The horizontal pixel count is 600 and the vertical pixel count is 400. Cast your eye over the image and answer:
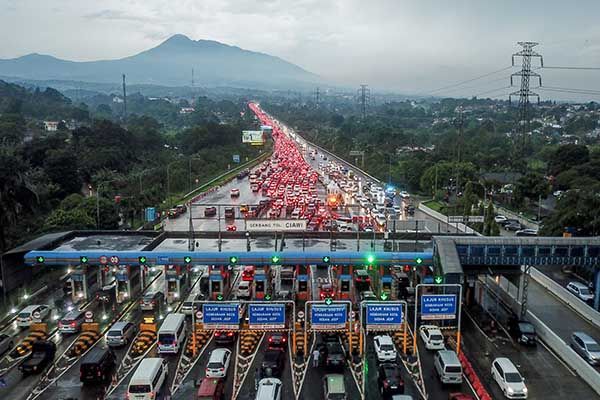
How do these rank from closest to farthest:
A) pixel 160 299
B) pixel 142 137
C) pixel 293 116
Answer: pixel 160 299 → pixel 142 137 → pixel 293 116

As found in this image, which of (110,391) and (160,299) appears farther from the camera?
(160,299)

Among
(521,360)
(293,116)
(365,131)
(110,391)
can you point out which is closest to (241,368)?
(110,391)

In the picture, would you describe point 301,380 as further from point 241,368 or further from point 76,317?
point 76,317

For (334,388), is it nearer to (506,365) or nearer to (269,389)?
(269,389)

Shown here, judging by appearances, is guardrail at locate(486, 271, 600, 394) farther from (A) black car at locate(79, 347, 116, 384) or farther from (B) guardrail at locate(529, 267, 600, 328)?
(A) black car at locate(79, 347, 116, 384)

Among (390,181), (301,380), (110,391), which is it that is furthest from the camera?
(390,181)

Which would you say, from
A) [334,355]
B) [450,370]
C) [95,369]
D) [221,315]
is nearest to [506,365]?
[450,370]

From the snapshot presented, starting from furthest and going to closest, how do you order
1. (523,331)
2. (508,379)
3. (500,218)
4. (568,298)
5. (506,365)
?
(500,218) < (568,298) < (523,331) < (506,365) < (508,379)
